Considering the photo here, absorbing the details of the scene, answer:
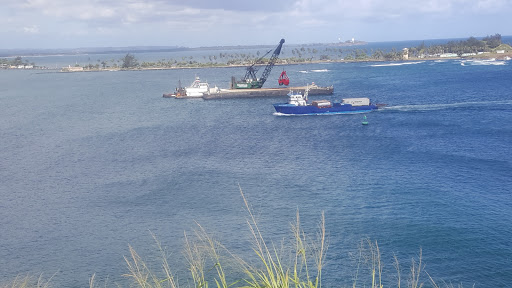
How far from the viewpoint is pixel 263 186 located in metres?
22.5

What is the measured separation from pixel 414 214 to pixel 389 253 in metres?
3.61

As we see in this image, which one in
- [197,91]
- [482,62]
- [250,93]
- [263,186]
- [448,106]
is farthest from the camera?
[482,62]

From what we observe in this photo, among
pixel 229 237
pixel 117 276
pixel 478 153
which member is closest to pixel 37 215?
pixel 117 276

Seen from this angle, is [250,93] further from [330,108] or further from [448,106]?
[448,106]

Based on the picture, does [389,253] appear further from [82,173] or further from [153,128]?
[153,128]

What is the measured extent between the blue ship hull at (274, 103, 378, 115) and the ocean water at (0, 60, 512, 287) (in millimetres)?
1222

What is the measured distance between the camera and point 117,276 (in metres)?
14.7

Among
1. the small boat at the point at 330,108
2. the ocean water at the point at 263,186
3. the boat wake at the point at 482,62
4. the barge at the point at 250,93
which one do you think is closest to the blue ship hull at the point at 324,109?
the small boat at the point at 330,108

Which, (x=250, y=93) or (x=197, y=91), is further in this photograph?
(x=197, y=91)

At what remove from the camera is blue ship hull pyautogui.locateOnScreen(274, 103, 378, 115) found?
43.6 metres

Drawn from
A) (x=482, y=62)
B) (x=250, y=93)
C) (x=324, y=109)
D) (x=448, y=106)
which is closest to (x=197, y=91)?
Answer: (x=250, y=93)

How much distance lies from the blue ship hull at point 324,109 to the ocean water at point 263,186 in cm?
122

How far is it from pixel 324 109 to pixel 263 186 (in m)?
22.8

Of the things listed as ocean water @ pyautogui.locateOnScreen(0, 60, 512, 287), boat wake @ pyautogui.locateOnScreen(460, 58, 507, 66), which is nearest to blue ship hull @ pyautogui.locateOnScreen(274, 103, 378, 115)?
ocean water @ pyautogui.locateOnScreen(0, 60, 512, 287)
